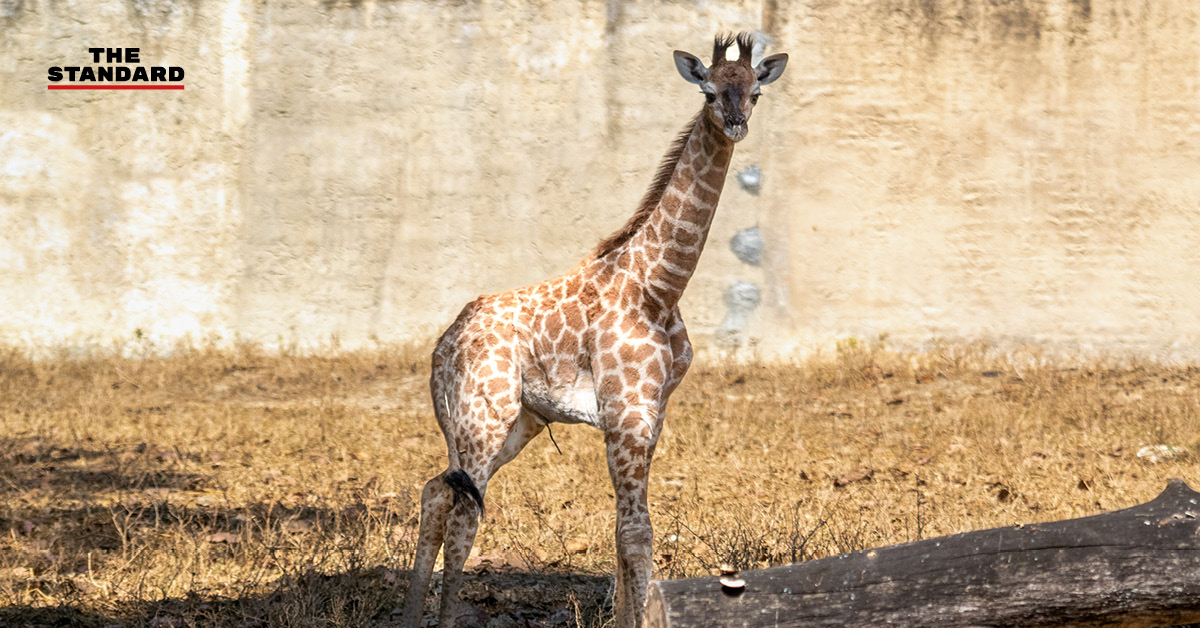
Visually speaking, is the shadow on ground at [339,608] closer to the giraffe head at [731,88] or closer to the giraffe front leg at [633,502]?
the giraffe front leg at [633,502]

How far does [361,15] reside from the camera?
550 inches

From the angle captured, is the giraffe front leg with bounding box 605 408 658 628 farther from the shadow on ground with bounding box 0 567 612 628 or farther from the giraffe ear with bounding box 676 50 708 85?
the giraffe ear with bounding box 676 50 708 85

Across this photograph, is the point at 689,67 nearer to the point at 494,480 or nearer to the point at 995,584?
the point at 995,584

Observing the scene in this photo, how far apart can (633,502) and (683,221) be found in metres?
A: 1.36


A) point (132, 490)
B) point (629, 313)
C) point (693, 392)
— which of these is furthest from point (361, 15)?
point (629, 313)

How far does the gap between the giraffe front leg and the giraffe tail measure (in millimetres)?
619

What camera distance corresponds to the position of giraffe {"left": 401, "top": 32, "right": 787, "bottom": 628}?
17.0 ft

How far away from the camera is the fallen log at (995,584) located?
380 cm

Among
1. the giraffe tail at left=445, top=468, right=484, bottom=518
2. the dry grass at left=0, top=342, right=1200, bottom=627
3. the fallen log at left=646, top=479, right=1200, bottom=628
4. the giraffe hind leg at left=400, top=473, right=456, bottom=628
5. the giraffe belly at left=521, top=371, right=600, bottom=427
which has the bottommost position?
the dry grass at left=0, top=342, right=1200, bottom=627

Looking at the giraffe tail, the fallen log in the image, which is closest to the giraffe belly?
the giraffe tail

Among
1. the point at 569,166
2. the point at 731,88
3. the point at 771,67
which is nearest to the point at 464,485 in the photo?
the point at 731,88

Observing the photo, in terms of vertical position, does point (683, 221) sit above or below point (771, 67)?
below

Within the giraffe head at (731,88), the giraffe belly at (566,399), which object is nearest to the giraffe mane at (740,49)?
the giraffe head at (731,88)

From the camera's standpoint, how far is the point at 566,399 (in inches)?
212
